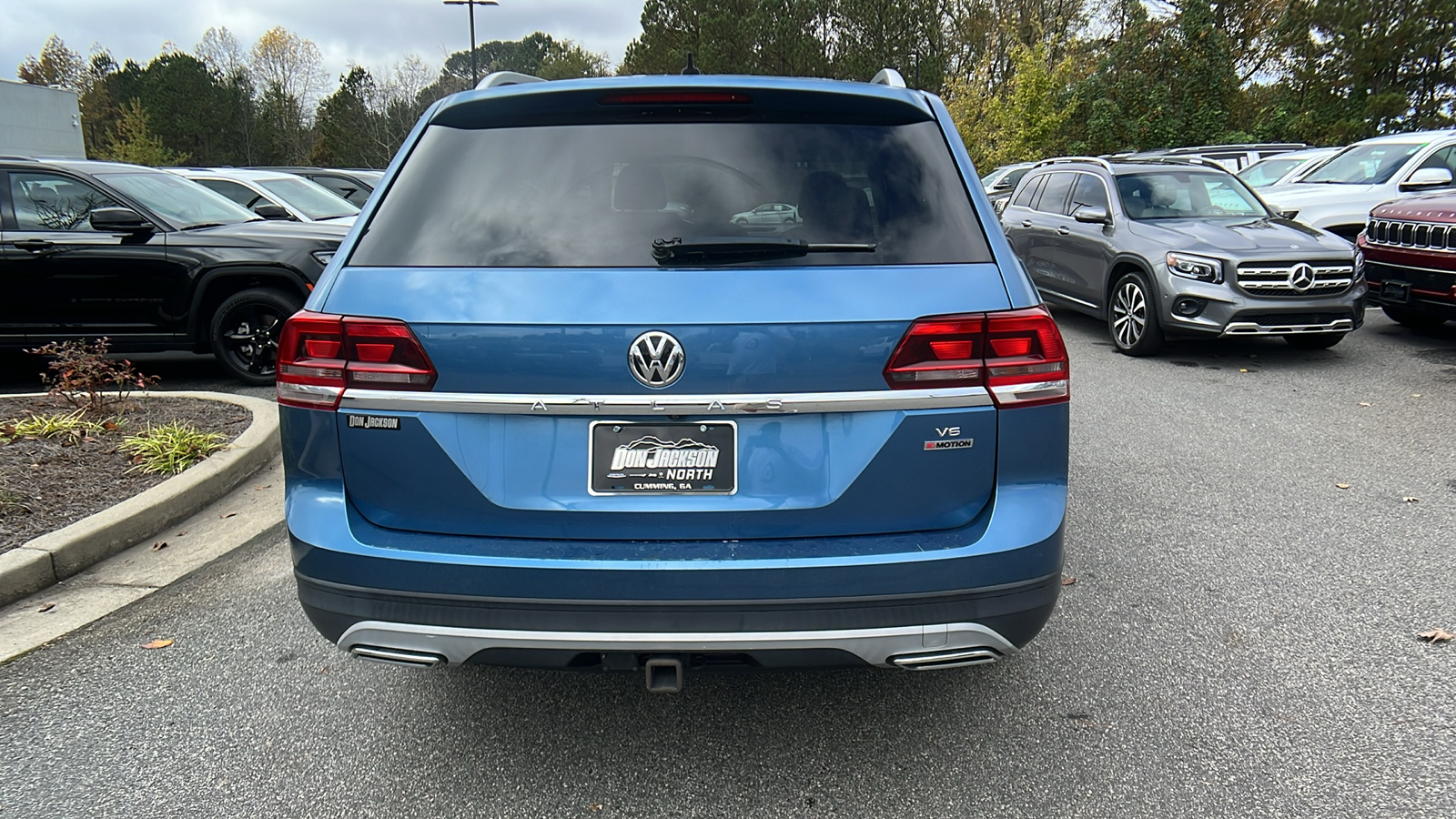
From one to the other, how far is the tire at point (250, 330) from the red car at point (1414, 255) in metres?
9.07

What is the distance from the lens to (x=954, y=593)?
7.69ft

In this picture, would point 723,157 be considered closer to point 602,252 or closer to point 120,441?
point 602,252

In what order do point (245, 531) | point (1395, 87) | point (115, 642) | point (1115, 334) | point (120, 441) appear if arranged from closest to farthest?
point (115, 642)
point (245, 531)
point (120, 441)
point (1115, 334)
point (1395, 87)

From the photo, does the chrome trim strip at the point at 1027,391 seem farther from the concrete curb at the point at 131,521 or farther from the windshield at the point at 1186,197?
the windshield at the point at 1186,197

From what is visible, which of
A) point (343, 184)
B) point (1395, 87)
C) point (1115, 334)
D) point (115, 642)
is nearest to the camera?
point (115, 642)

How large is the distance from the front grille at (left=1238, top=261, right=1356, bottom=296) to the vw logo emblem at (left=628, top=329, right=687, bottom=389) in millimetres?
7570

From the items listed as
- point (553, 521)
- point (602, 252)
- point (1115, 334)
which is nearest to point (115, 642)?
point (553, 521)

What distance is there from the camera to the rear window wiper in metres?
2.39

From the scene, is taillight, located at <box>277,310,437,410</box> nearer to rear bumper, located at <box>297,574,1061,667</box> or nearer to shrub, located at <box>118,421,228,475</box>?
rear bumper, located at <box>297,574,1061,667</box>

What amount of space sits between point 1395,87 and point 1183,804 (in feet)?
126

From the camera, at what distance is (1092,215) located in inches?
388

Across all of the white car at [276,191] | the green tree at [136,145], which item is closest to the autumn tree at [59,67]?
the green tree at [136,145]

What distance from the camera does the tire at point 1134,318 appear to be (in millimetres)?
8922

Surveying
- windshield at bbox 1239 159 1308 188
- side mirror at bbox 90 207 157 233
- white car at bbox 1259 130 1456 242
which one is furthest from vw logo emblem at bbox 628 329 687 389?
windshield at bbox 1239 159 1308 188
